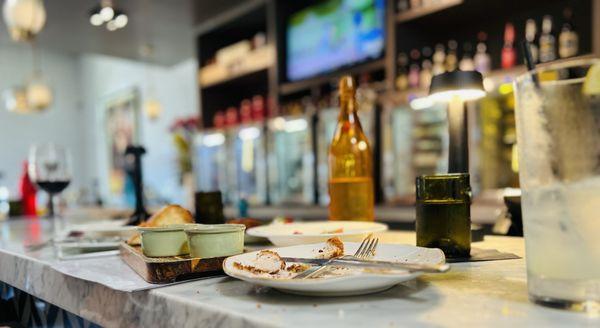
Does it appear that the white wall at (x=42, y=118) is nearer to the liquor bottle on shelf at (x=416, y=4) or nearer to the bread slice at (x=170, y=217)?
the liquor bottle on shelf at (x=416, y=4)

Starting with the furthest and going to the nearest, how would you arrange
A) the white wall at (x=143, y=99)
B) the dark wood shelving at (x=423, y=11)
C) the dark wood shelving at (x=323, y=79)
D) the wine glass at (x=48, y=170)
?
the white wall at (x=143, y=99) → the dark wood shelving at (x=323, y=79) → the dark wood shelving at (x=423, y=11) → the wine glass at (x=48, y=170)

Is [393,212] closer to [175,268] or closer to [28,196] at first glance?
[28,196]

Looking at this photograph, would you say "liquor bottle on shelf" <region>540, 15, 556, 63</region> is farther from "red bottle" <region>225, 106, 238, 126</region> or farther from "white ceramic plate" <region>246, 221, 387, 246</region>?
"red bottle" <region>225, 106, 238, 126</region>

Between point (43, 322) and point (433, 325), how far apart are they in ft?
3.51

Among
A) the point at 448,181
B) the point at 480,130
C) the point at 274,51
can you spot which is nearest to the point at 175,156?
the point at 274,51

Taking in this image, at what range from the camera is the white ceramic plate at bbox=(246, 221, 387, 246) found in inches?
38.3

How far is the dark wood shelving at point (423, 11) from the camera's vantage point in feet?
10.4

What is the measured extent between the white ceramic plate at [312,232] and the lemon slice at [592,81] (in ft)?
1.71

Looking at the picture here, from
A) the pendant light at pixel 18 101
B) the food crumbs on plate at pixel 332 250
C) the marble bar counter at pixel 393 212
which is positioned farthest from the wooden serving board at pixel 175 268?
the pendant light at pixel 18 101

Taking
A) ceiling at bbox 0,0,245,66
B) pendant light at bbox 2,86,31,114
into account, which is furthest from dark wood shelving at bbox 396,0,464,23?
pendant light at bbox 2,86,31,114

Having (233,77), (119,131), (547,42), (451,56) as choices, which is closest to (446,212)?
(547,42)

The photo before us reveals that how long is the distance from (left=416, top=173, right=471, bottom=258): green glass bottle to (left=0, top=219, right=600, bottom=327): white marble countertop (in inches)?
2.2

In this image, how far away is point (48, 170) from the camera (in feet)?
5.81

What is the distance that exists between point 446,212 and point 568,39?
2403mm
